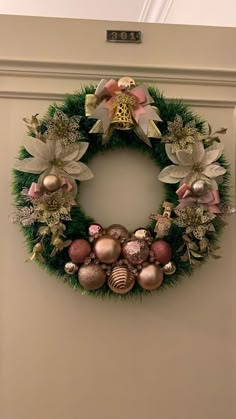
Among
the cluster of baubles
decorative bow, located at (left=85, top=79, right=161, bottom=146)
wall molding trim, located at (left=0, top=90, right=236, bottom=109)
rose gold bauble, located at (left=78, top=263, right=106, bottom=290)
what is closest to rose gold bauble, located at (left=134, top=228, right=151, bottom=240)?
the cluster of baubles

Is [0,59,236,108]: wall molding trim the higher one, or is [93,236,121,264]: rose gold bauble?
[0,59,236,108]: wall molding trim

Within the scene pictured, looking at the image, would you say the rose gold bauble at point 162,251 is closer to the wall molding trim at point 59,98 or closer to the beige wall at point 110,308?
the beige wall at point 110,308

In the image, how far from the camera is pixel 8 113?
126 cm

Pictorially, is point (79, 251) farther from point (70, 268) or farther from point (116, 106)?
point (116, 106)

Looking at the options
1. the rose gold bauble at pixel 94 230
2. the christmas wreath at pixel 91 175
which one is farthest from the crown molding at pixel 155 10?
the rose gold bauble at pixel 94 230

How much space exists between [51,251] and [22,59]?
495 mm

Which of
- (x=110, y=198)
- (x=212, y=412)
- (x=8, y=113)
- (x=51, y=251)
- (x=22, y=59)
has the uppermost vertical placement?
(x=22, y=59)

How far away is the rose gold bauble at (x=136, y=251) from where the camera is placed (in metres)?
1.13

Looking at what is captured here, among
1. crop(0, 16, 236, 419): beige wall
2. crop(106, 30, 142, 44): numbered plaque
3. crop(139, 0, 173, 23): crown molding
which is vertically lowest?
crop(0, 16, 236, 419): beige wall

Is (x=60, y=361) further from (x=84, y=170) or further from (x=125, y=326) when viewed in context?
(x=84, y=170)

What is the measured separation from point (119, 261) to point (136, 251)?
0.17 ft

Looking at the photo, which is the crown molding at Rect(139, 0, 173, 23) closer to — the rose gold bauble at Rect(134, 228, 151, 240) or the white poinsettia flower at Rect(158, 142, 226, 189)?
the white poinsettia flower at Rect(158, 142, 226, 189)

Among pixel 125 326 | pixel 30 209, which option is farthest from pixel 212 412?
pixel 30 209

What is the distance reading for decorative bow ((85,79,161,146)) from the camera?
1.18 meters
